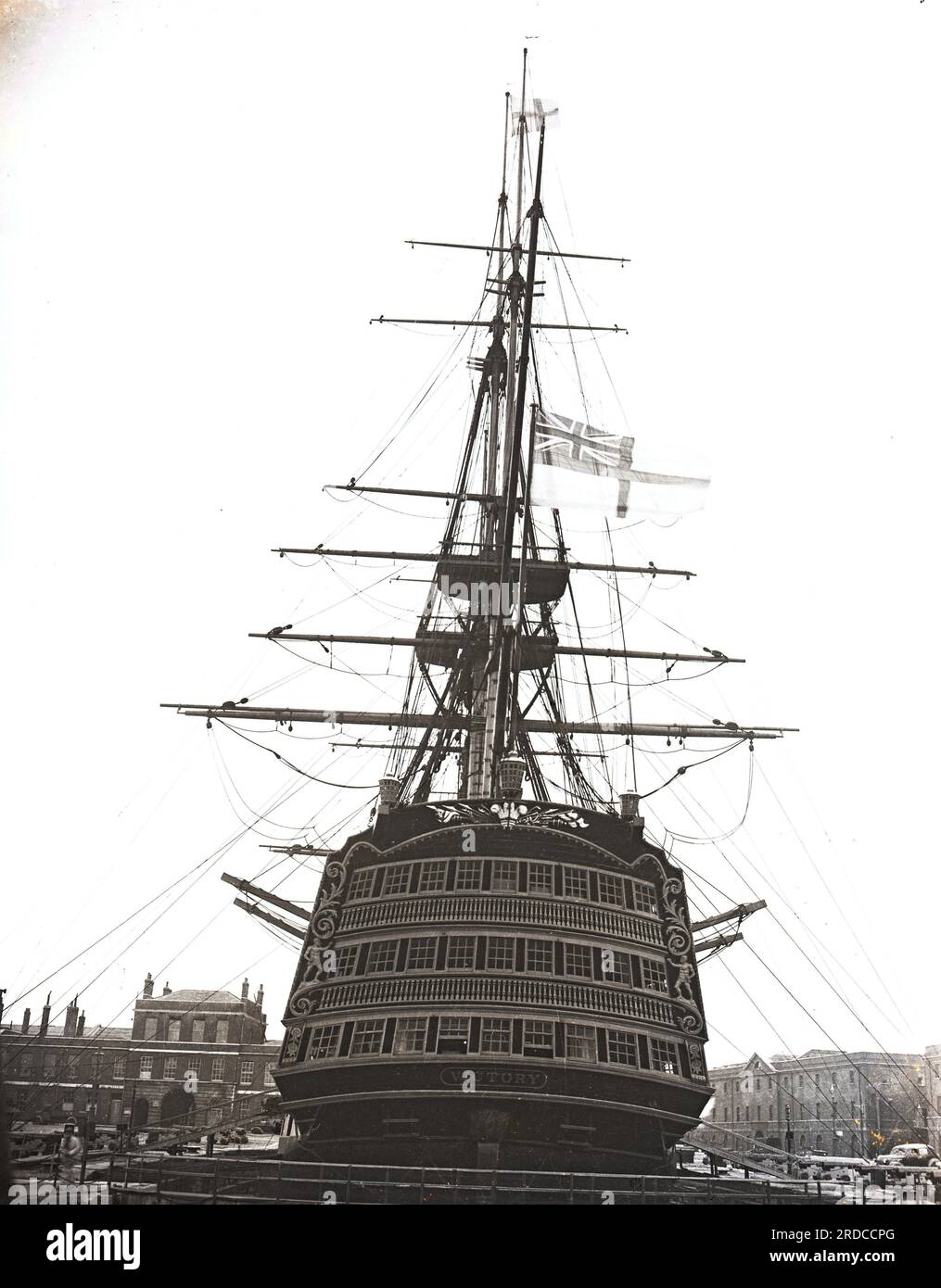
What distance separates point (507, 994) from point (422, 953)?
1.19 meters

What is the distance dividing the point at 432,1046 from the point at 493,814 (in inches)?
122

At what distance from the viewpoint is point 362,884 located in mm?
14750

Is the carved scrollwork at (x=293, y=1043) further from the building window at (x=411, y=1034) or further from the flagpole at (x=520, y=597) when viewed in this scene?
the flagpole at (x=520, y=597)

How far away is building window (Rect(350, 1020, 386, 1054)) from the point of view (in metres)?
13.3

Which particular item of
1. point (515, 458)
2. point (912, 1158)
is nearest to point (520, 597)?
point (515, 458)

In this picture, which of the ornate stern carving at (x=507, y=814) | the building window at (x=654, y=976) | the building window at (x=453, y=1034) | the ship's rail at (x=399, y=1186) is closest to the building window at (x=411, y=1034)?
the building window at (x=453, y=1034)

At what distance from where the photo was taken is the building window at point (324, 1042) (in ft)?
44.9

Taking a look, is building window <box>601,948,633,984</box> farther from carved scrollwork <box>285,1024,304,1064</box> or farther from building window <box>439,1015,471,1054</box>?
carved scrollwork <box>285,1024,304,1064</box>

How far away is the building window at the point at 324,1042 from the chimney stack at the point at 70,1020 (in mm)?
4709

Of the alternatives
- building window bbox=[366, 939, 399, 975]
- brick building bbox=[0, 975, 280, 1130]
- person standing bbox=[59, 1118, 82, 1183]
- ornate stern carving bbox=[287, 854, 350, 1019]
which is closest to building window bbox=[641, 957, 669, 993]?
building window bbox=[366, 939, 399, 975]
